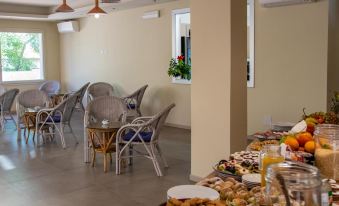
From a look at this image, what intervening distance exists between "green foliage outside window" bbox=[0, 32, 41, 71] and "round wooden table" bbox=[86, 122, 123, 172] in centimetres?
682

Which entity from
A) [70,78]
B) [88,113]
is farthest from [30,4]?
[88,113]

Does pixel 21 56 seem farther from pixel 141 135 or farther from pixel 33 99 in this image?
pixel 141 135

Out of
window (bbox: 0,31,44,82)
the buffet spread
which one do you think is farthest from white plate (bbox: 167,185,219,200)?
window (bbox: 0,31,44,82)

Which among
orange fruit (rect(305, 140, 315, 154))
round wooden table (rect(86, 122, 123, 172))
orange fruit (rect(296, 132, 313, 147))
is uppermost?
orange fruit (rect(296, 132, 313, 147))

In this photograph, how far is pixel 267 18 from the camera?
235 inches

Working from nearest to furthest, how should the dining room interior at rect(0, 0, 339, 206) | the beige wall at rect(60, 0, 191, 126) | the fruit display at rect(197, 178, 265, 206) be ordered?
1. the fruit display at rect(197, 178, 265, 206)
2. the dining room interior at rect(0, 0, 339, 206)
3. the beige wall at rect(60, 0, 191, 126)

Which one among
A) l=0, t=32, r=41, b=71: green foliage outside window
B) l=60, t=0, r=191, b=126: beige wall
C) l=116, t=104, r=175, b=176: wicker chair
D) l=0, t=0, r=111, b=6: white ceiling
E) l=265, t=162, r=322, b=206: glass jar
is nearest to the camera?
l=265, t=162, r=322, b=206: glass jar

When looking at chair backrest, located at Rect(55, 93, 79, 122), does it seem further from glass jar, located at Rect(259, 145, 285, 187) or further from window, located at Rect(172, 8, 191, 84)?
glass jar, located at Rect(259, 145, 285, 187)

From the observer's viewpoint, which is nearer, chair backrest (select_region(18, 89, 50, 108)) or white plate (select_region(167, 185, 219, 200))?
white plate (select_region(167, 185, 219, 200))

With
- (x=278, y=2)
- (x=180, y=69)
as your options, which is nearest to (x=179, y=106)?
(x=180, y=69)

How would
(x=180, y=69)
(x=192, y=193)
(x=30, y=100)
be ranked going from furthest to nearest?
(x=180, y=69) < (x=30, y=100) < (x=192, y=193)

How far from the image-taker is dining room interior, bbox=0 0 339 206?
2297mm

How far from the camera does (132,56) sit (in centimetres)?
884

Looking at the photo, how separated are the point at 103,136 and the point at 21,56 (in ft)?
24.1
